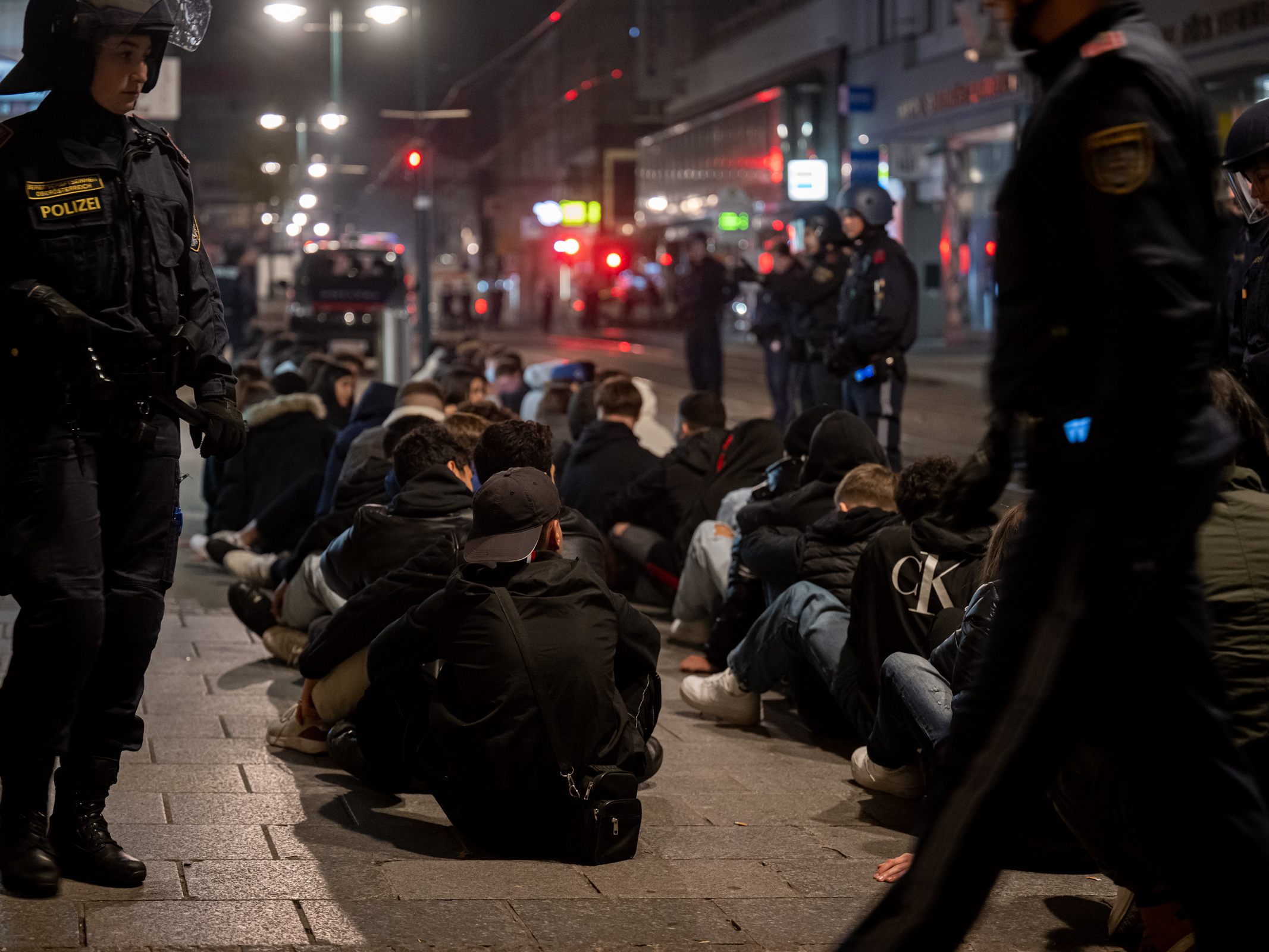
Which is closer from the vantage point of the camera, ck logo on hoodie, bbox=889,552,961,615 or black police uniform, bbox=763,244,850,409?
ck logo on hoodie, bbox=889,552,961,615

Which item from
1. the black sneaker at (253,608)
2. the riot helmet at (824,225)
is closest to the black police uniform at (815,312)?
the riot helmet at (824,225)

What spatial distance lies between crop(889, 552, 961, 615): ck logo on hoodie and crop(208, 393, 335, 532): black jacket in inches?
212

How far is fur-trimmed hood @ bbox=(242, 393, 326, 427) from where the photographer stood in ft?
33.7

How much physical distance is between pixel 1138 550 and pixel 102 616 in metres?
2.40

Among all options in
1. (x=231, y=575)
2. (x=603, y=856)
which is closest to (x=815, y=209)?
(x=231, y=575)

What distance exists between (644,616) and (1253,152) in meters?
2.21

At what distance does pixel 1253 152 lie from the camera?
498cm

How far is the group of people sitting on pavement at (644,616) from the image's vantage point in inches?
155

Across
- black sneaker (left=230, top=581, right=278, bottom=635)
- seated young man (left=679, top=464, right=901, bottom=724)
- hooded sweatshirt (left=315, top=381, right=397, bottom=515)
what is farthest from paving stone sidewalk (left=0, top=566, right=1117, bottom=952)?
hooded sweatshirt (left=315, top=381, right=397, bottom=515)

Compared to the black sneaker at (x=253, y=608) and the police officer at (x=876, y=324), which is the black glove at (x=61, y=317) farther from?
the police officer at (x=876, y=324)

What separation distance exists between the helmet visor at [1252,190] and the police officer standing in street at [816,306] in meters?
8.25

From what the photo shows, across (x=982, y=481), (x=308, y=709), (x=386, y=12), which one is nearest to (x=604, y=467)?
(x=308, y=709)

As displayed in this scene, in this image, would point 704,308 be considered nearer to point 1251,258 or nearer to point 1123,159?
point 1251,258

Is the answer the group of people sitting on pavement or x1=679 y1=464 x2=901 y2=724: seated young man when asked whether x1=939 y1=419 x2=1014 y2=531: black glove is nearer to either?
the group of people sitting on pavement
